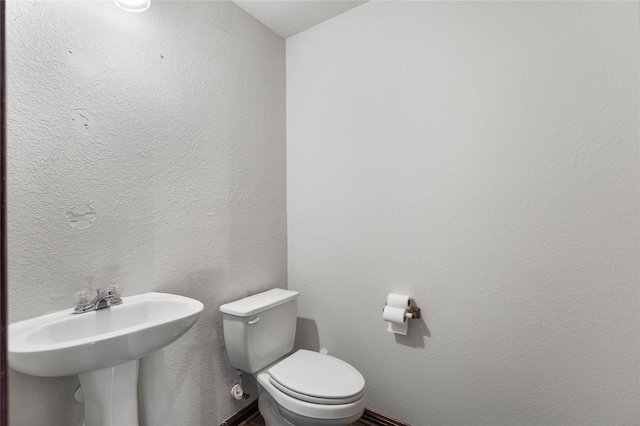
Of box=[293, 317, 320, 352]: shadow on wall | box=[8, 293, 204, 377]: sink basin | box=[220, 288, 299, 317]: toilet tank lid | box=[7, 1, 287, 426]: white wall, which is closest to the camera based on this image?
box=[8, 293, 204, 377]: sink basin

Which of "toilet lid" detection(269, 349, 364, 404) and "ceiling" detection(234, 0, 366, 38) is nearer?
"toilet lid" detection(269, 349, 364, 404)

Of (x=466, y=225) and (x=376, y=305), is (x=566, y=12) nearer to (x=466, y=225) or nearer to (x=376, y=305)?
(x=466, y=225)

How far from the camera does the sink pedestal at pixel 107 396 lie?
3.32 ft

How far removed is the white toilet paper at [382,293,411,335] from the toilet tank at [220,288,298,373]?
0.55 metres

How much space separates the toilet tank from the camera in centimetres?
150

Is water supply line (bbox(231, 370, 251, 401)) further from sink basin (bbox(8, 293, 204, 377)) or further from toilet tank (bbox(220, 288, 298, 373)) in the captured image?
sink basin (bbox(8, 293, 204, 377))

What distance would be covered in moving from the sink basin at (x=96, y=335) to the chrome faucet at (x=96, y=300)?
20 millimetres

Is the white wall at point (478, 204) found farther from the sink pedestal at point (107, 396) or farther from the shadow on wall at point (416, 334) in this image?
the sink pedestal at point (107, 396)

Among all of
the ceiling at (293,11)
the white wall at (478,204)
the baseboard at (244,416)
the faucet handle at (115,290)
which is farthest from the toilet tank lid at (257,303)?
the ceiling at (293,11)

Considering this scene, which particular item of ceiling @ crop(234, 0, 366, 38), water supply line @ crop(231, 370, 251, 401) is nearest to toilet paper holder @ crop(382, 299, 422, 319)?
water supply line @ crop(231, 370, 251, 401)

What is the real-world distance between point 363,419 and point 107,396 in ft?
4.26

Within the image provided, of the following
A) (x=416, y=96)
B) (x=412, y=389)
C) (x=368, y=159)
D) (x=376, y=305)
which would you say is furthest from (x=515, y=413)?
(x=416, y=96)

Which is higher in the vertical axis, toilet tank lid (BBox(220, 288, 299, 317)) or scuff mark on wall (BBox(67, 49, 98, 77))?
scuff mark on wall (BBox(67, 49, 98, 77))

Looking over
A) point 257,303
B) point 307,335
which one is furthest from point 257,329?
point 307,335
